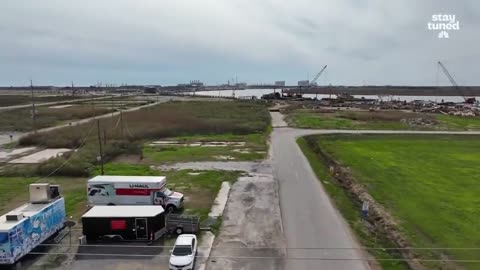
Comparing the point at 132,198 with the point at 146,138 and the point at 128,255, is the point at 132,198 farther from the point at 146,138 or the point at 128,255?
the point at 146,138

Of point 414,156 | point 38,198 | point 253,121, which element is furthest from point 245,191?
point 253,121

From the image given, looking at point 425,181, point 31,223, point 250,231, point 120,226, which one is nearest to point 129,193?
point 120,226

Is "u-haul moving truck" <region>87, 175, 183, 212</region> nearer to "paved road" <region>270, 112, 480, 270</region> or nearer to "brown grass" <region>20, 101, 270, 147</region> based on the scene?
"paved road" <region>270, 112, 480, 270</region>

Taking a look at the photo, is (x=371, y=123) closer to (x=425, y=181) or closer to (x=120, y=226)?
(x=425, y=181)

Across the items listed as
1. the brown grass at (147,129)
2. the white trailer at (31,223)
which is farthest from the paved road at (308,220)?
the brown grass at (147,129)

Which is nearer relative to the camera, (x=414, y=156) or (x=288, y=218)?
(x=288, y=218)

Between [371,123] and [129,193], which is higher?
[129,193]

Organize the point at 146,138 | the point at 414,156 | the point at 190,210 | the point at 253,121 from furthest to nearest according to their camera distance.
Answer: the point at 253,121
the point at 146,138
the point at 414,156
the point at 190,210

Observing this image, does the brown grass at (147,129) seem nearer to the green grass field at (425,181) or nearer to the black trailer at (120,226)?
the green grass field at (425,181)
